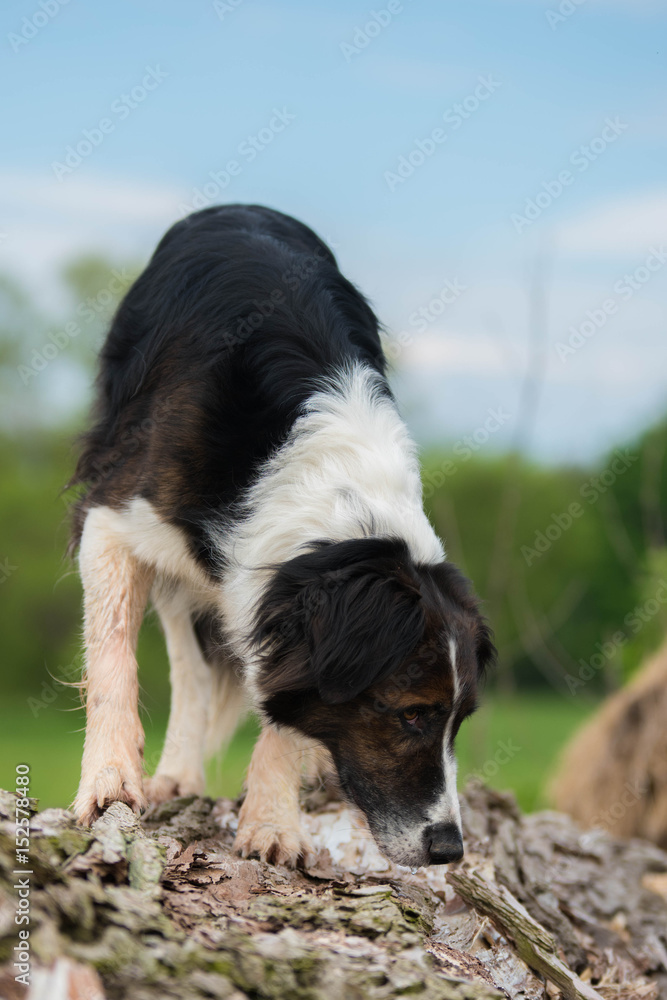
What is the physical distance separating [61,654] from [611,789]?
1325 cm

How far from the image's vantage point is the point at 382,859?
3676 mm

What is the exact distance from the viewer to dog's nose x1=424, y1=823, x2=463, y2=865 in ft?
10.4

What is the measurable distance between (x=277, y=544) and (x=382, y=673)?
64 cm

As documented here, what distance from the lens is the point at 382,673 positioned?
122 inches

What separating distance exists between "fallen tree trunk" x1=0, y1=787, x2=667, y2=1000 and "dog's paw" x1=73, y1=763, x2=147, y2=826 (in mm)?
153

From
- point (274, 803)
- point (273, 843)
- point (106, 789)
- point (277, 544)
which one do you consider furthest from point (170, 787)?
point (277, 544)

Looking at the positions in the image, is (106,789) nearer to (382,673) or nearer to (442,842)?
(382,673)

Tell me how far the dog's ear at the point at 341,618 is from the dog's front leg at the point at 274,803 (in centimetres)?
47

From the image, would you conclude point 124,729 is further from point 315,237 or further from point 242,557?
point 315,237

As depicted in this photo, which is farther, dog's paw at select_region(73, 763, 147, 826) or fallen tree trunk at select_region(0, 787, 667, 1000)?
dog's paw at select_region(73, 763, 147, 826)

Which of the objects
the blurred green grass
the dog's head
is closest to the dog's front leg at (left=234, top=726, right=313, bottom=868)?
the dog's head

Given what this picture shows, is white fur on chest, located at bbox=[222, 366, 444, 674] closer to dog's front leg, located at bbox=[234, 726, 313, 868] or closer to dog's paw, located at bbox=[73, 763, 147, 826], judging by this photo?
dog's front leg, located at bbox=[234, 726, 313, 868]

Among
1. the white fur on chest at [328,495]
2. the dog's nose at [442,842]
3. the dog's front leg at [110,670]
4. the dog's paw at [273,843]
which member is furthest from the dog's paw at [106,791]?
the dog's nose at [442,842]

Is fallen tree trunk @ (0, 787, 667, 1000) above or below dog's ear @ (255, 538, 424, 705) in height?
below
